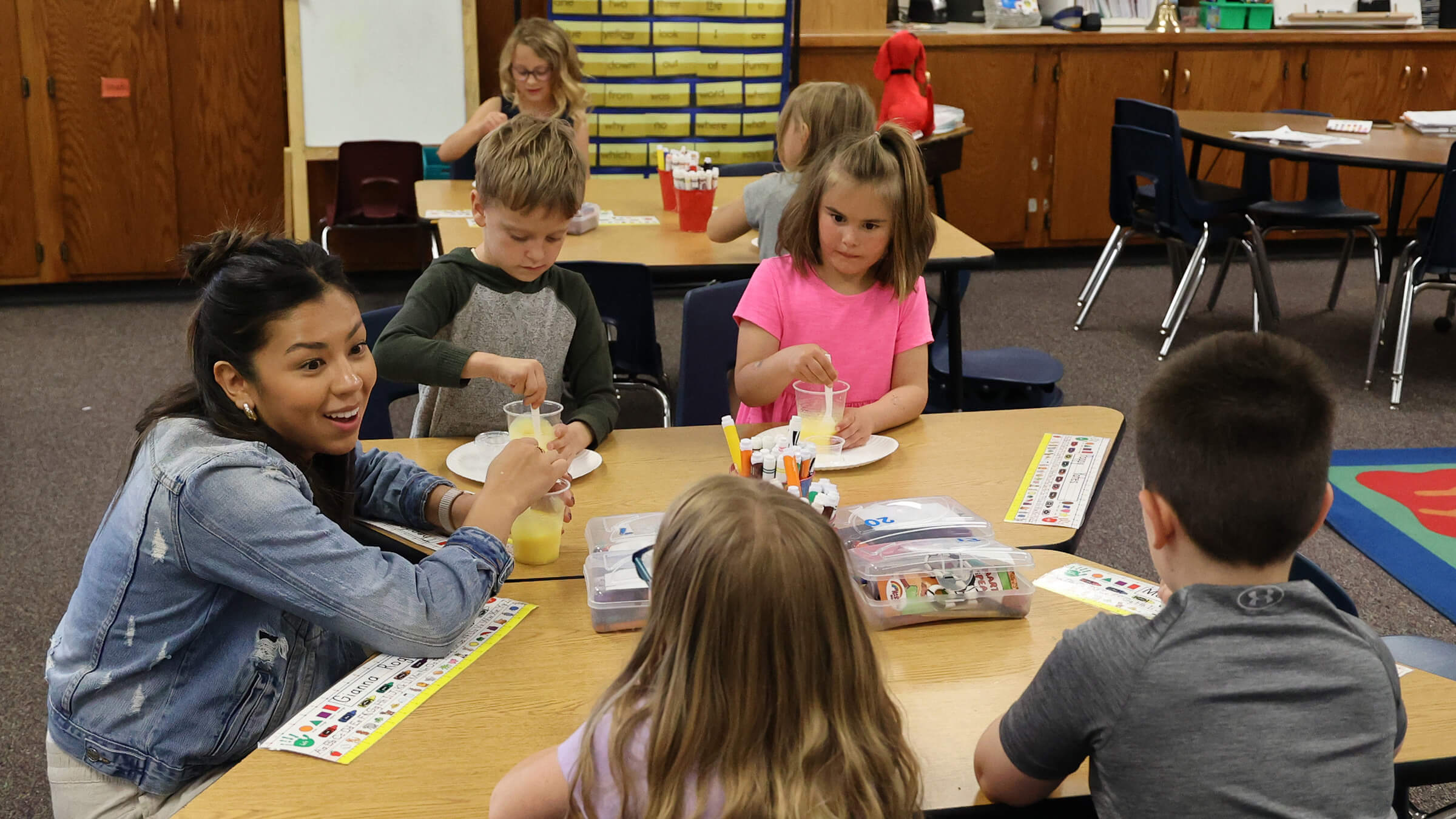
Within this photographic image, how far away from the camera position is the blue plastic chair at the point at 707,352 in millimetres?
2654

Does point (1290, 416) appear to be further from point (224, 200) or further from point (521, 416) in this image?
point (224, 200)

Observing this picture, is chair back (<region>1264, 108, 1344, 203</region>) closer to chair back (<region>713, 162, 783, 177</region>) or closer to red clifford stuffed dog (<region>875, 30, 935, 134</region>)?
red clifford stuffed dog (<region>875, 30, 935, 134</region>)

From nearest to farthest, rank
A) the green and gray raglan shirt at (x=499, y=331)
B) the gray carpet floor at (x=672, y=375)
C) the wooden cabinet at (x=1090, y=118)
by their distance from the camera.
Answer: the green and gray raglan shirt at (x=499, y=331) → the gray carpet floor at (x=672, y=375) → the wooden cabinet at (x=1090, y=118)

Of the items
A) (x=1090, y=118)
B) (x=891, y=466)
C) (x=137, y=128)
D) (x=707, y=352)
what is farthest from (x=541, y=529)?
(x=1090, y=118)

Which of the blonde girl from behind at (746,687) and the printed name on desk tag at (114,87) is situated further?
the printed name on desk tag at (114,87)

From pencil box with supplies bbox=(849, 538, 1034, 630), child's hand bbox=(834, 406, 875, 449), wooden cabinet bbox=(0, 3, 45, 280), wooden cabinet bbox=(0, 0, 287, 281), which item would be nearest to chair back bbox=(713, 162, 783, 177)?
wooden cabinet bbox=(0, 0, 287, 281)

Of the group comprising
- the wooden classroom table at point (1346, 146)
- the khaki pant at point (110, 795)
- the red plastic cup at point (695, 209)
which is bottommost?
the khaki pant at point (110, 795)

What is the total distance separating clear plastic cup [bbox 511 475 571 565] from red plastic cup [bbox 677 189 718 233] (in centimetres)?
209

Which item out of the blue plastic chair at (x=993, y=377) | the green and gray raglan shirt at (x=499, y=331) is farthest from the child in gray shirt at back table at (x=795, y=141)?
the green and gray raglan shirt at (x=499, y=331)

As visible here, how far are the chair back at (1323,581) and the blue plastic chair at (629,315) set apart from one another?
1679 mm

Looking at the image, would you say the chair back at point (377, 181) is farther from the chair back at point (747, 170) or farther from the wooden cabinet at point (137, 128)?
the chair back at point (747, 170)

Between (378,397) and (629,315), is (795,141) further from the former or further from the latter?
(378,397)

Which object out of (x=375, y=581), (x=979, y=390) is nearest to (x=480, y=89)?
(x=979, y=390)

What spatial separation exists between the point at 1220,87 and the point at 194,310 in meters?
5.78
